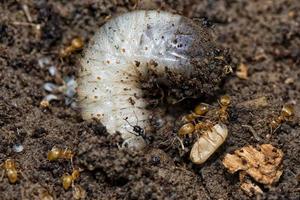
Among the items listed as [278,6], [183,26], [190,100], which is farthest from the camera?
[278,6]

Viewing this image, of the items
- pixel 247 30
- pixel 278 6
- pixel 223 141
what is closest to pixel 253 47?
pixel 247 30

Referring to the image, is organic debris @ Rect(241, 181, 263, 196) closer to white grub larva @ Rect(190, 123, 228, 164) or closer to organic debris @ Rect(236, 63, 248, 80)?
white grub larva @ Rect(190, 123, 228, 164)

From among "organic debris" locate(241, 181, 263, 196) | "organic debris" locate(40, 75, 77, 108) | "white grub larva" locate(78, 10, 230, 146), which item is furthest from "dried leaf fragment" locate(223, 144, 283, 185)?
"organic debris" locate(40, 75, 77, 108)

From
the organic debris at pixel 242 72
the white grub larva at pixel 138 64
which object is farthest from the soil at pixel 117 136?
the white grub larva at pixel 138 64

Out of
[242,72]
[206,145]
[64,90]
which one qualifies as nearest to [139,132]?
[206,145]

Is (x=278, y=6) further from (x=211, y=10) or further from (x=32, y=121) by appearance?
(x=32, y=121)

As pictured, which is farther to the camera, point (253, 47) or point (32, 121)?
point (253, 47)
